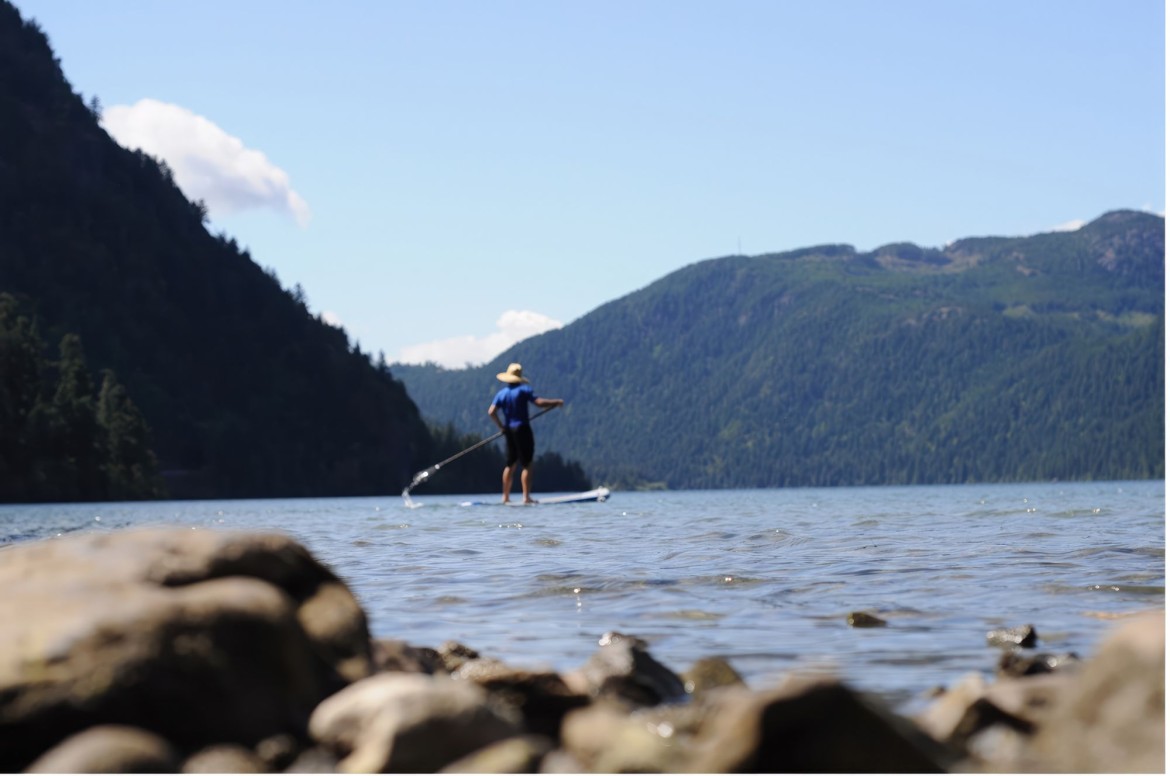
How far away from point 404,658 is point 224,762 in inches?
81.4

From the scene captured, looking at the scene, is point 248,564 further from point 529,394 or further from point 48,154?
point 48,154

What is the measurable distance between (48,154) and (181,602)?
197493mm

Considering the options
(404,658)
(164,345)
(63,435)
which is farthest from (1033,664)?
(164,345)

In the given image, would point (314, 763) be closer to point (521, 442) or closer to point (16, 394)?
point (521, 442)

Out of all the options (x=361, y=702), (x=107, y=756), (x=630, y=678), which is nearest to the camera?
(x=107, y=756)

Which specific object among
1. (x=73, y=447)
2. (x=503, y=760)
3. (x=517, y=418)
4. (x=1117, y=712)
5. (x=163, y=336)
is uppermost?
(x=163, y=336)

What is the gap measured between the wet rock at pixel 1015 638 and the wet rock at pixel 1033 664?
617mm

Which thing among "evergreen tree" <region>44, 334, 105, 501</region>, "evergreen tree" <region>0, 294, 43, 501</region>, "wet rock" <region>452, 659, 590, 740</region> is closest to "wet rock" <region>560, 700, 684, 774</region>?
"wet rock" <region>452, 659, 590, 740</region>

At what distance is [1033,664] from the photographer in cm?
797

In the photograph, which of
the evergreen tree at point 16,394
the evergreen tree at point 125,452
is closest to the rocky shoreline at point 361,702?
the evergreen tree at point 16,394

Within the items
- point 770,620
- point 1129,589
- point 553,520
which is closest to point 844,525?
point 553,520

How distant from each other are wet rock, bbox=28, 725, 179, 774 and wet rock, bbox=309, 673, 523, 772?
0.72 m

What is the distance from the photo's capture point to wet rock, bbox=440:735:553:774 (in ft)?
18.9

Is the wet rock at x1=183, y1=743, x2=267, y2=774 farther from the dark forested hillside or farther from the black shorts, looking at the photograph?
the dark forested hillside
